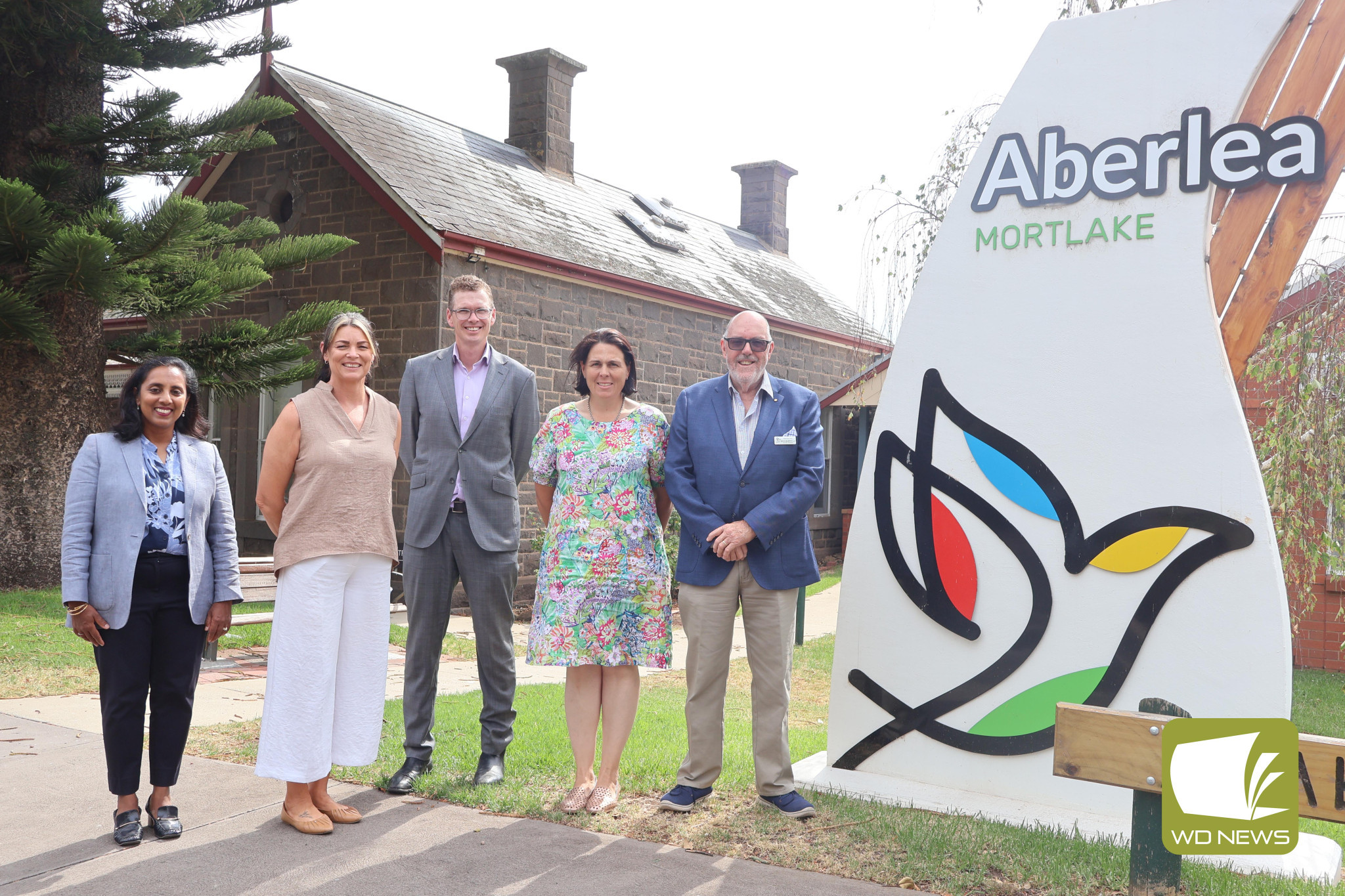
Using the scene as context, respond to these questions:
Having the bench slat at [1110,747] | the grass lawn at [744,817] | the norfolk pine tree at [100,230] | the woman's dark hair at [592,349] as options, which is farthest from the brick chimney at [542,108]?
the bench slat at [1110,747]

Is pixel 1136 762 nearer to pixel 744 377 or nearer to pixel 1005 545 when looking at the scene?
pixel 1005 545

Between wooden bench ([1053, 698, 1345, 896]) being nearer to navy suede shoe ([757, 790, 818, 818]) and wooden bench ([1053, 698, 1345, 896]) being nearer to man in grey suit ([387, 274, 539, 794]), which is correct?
navy suede shoe ([757, 790, 818, 818])

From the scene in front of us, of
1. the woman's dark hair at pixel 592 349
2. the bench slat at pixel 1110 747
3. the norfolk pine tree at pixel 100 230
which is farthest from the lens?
the norfolk pine tree at pixel 100 230

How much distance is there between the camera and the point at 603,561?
398 cm

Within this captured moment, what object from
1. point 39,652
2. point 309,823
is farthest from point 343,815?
point 39,652

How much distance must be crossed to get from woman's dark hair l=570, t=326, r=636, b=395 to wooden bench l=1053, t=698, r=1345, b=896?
1942mm

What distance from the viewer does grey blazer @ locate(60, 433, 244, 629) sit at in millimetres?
3504

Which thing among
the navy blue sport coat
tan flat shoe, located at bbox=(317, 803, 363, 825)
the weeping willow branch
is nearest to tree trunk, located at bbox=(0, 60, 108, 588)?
tan flat shoe, located at bbox=(317, 803, 363, 825)

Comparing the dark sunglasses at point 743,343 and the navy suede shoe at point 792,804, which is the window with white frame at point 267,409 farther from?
the navy suede shoe at point 792,804

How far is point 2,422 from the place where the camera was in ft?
30.8

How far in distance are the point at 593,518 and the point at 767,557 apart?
26.3 inches

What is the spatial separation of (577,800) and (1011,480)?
2.13 m

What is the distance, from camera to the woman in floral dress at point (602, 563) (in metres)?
3.98

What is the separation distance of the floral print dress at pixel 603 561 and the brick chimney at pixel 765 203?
17.0 metres
